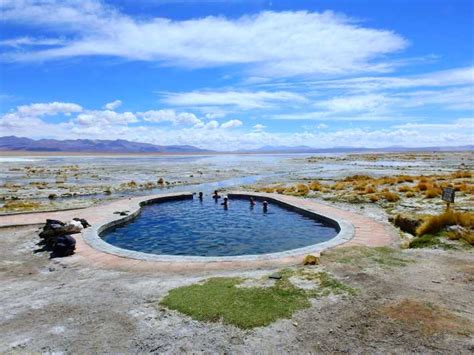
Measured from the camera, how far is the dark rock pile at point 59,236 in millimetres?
11812

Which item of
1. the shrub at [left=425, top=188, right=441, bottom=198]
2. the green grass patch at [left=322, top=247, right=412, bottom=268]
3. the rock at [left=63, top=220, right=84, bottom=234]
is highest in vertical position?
the shrub at [left=425, top=188, right=441, bottom=198]

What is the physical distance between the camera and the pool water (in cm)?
1413

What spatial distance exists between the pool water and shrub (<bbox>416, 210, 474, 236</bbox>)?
11.8 feet

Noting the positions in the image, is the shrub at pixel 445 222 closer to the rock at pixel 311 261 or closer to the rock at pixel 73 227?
the rock at pixel 311 261

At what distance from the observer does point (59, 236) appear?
41.6 feet

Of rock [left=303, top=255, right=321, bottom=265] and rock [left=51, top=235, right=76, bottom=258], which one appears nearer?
rock [left=303, top=255, right=321, bottom=265]

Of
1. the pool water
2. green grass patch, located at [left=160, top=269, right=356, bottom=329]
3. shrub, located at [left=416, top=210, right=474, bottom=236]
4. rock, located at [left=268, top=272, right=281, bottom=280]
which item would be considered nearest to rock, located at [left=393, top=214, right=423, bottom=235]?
shrub, located at [left=416, top=210, right=474, bottom=236]

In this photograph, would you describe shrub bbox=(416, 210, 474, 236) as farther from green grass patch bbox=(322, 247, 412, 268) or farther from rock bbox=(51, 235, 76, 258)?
rock bbox=(51, 235, 76, 258)

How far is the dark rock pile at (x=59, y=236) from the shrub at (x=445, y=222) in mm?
11353

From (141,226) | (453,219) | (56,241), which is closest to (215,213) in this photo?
(141,226)

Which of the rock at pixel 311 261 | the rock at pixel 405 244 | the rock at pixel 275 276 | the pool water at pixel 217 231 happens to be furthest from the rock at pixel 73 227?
Result: the rock at pixel 405 244

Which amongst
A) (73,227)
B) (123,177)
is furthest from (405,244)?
(123,177)

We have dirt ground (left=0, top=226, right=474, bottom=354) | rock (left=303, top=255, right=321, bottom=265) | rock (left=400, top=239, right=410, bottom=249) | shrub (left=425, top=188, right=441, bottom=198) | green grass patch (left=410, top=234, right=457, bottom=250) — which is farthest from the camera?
shrub (left=425, top=188, right=441, bottom=198)

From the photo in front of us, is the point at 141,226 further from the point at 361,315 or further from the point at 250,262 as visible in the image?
the point at 361,315
